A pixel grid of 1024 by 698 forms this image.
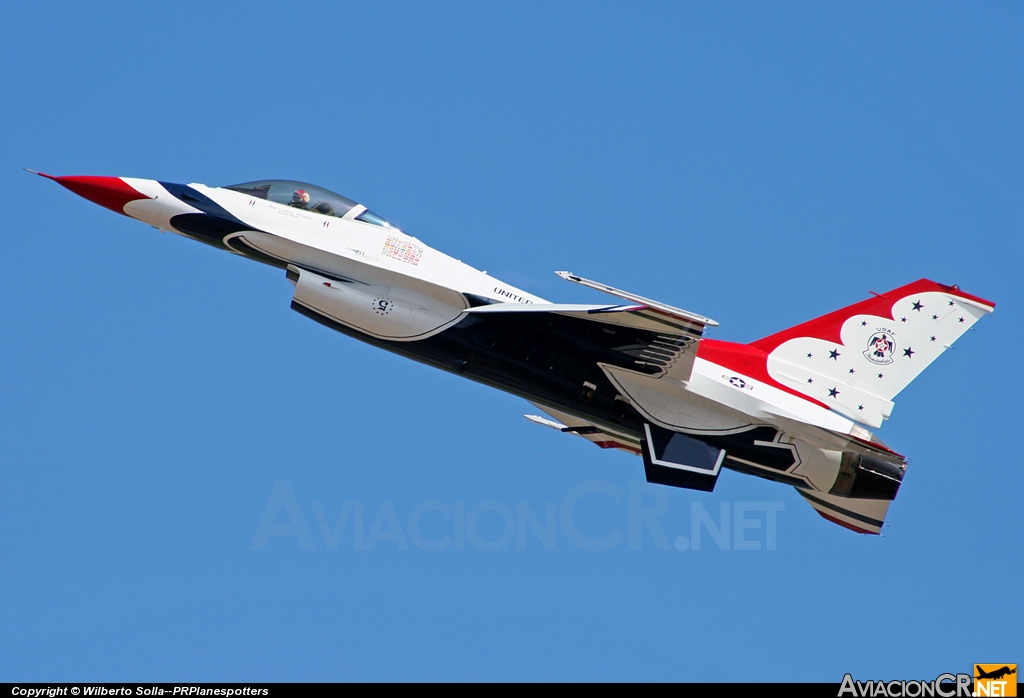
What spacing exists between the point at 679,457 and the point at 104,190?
28.7ft

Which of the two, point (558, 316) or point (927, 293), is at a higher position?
point (927, 293)

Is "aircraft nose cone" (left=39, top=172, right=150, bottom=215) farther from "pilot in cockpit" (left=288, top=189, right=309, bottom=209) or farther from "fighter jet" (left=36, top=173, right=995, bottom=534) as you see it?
"pilot in cockpit" (left=288, top=189, right=309, bottom=209)

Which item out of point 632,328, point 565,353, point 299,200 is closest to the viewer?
point 632,328

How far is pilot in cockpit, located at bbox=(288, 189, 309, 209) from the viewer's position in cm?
1383

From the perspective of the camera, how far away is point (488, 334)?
13.4 m

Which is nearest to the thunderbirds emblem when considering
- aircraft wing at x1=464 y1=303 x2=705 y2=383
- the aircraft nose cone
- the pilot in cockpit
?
aircraft wing at x1=464 y1=303 x2=705 y2=383

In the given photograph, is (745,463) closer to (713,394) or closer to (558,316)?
(713,394)

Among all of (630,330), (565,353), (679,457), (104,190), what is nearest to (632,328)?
(630,330)

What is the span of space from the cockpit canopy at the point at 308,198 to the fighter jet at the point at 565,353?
0.02 metres

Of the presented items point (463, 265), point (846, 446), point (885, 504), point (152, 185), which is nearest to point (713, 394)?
point (846, 446)

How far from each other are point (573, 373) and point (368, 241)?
3337 millimetres

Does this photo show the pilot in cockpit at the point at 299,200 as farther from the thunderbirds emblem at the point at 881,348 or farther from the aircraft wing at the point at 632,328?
the thunderbirds emblem at the point at 881,348

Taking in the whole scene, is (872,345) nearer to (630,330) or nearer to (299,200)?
(630,330)

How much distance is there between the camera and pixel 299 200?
45.4 feet
